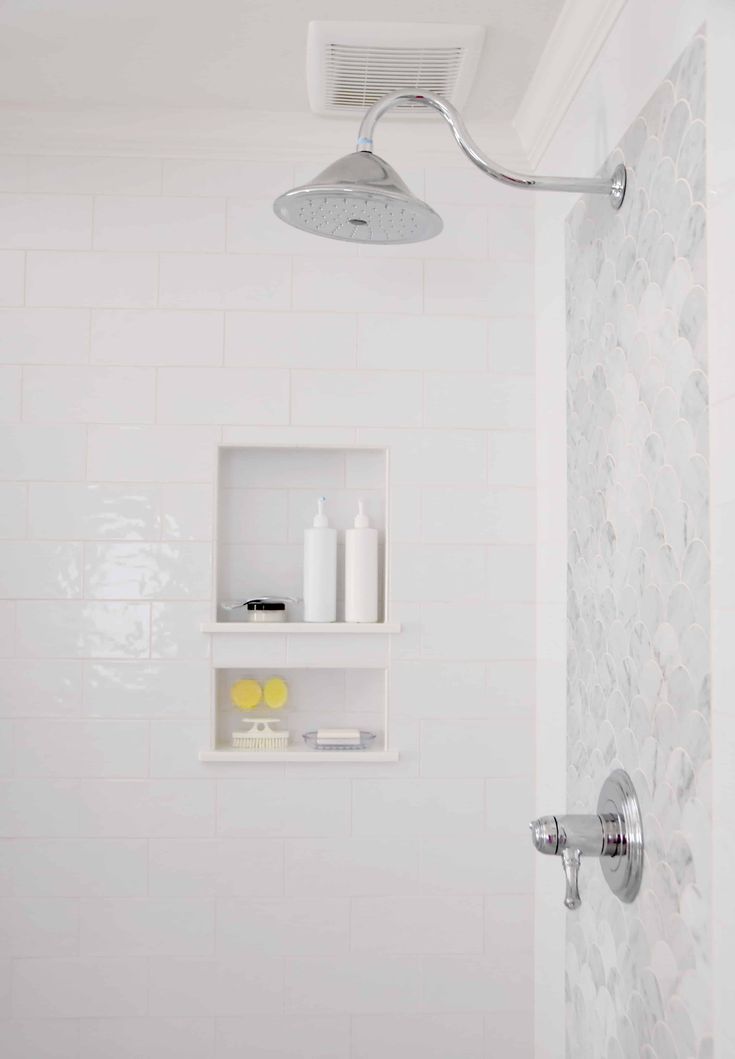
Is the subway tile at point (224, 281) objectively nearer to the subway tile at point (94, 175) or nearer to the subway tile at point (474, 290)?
the subway tile at point (94, 175)

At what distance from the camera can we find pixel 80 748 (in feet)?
6.86

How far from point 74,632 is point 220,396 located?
0.57 metres

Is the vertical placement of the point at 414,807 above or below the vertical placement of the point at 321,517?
below

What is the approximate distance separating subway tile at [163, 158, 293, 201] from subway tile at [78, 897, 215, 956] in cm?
147

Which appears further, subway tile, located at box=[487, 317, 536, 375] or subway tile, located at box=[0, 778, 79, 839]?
subway tile, located at box=[487, 317, 536, 375]

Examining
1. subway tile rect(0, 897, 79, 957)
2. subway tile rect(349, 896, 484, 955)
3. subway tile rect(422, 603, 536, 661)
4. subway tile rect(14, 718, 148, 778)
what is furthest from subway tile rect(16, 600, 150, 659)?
subway tile rect(349, 896, 484, 955)

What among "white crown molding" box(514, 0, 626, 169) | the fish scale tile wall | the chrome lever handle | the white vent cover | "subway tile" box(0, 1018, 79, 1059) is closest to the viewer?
the fish scale tile wall

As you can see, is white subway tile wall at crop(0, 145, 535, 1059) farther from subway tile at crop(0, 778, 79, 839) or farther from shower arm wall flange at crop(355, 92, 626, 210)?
shower arm wall flange at crop(355, 92, 626, 210)

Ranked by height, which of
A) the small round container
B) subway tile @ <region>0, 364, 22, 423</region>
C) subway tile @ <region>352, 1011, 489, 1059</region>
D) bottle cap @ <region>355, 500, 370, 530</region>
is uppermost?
subway tile @ <region>0, 364, 22, 423</region>

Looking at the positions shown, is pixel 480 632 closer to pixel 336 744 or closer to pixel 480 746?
pixel 480 746

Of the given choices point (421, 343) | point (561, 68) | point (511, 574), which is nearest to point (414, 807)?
point (511, 574)

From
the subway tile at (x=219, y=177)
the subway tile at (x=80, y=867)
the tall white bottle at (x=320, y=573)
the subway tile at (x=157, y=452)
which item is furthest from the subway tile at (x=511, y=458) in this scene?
the subway tile at (x=80, y=867)

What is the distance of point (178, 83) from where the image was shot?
199 centimetres

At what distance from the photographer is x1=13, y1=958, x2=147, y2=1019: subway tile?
6.71 ft
